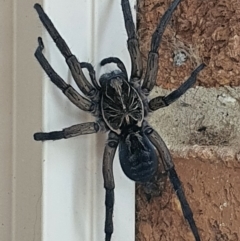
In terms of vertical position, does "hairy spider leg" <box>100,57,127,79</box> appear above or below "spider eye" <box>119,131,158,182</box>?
above

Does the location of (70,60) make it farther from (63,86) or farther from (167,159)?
(167,159)

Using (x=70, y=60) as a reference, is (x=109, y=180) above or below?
below

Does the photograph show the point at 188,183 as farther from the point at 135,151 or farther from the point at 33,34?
the point at 33,34

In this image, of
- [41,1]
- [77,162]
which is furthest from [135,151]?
[41,1]

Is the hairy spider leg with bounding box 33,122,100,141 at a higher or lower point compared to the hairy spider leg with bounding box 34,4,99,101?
lower

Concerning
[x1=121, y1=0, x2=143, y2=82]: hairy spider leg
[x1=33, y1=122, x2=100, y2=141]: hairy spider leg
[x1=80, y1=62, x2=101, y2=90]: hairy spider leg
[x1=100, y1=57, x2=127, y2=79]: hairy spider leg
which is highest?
[x1=121, y1=0, x2=143, y2=82]: hairy spider leg

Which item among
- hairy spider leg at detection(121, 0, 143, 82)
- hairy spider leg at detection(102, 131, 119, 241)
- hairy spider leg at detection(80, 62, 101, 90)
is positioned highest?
hairy spider leg at detection(121, 0, 143, 82)

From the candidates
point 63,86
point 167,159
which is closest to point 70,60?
point 63,86
